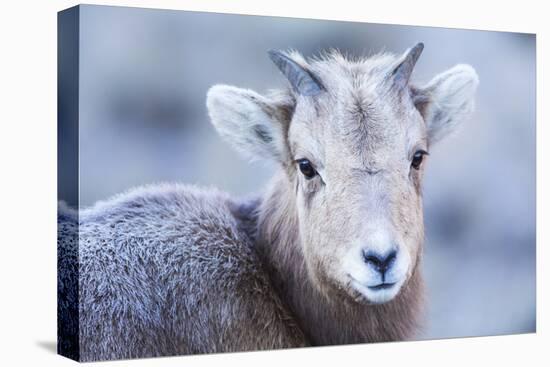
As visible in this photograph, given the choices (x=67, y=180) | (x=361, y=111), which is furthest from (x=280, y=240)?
(x=67, y=180)

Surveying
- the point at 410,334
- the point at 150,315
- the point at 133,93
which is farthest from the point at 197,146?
the point at 410,334

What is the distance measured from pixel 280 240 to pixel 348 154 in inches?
32.1

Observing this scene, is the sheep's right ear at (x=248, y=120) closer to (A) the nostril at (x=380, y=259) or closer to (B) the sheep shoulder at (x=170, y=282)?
(B) the sheep shoulder at (x=170, y=282)

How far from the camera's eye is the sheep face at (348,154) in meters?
7.03

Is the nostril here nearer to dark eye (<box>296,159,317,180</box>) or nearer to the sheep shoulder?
dark eye (<box>296,159,317,180</box>)

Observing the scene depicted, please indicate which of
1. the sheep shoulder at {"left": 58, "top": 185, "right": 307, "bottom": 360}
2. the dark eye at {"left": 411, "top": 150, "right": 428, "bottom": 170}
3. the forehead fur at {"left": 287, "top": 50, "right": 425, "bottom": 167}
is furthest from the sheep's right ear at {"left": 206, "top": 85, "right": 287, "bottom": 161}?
the dark eye at {"left": 411, "top": 150, "right": 428, "bottom": 170}

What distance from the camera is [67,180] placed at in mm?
7375

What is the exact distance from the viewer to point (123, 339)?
23.0 ft

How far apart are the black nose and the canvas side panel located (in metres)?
2.02

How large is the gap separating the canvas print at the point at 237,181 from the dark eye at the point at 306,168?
11 mm

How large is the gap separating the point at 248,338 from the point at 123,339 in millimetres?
910

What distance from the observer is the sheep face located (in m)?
7.03

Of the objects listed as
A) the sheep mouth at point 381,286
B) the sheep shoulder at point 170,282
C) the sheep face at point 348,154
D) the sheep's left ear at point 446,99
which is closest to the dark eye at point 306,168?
the sheep face at point 348,154

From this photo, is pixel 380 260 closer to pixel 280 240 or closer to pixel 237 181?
pixel 280 240
